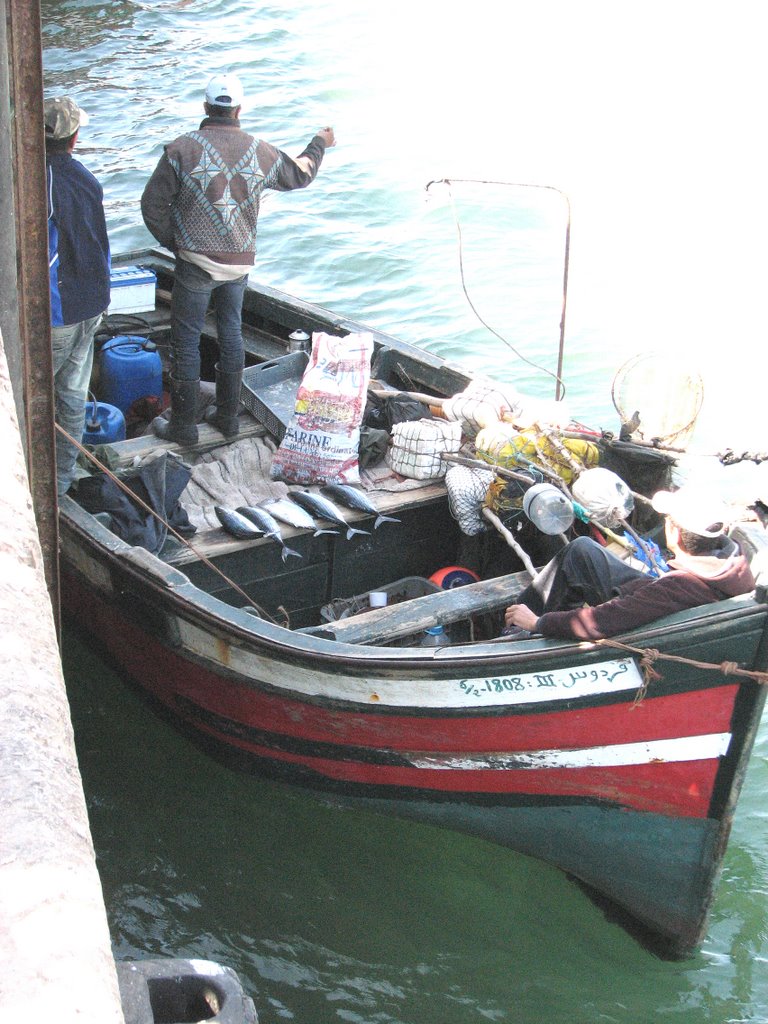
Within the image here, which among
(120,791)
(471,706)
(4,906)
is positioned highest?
(4,906)

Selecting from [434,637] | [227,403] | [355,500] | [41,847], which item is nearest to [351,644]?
[434,637]

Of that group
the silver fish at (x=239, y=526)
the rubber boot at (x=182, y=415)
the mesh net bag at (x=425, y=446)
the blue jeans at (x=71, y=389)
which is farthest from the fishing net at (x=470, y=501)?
the blue jeans at (x=71, y=389)

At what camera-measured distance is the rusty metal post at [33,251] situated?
4262 mm

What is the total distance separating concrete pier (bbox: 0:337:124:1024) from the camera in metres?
1.42

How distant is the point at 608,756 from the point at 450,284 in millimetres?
8730

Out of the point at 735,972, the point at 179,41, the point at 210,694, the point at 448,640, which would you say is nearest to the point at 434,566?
the point at 448,640

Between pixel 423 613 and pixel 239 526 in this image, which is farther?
pixel 239 526

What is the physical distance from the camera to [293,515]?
5875 millimetres

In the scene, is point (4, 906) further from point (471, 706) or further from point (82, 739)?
point (82, 739)

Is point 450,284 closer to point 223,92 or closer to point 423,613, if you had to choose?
point 223,92

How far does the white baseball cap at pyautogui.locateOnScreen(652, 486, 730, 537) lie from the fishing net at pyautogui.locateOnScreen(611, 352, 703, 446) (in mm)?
1728

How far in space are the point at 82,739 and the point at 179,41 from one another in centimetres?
1722

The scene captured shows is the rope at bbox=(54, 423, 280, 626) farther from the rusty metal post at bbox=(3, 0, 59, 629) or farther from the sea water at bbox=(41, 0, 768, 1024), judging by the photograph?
the sea water at bbox=(41, 0, 768, 1024)

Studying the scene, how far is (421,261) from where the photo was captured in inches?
515
